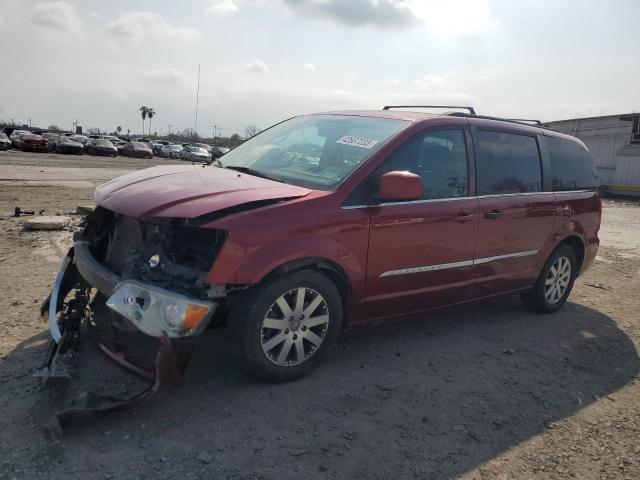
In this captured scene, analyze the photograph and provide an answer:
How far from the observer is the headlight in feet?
9.79

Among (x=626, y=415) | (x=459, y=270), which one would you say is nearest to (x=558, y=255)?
(x=459, y=270)

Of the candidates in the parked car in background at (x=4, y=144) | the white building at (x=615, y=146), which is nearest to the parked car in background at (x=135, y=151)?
the parked car in background at (x=4, y=144)

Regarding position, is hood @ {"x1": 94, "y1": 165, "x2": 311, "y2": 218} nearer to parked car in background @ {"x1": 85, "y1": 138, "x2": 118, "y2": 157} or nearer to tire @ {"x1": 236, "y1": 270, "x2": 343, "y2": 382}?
tire @ {"x1": 236, "y1": 270, "x2": 343, "y2": 382}

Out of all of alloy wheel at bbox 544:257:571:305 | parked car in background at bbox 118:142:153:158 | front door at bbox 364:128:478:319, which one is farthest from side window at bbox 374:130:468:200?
parked car in background at bbox 118:142:153:158

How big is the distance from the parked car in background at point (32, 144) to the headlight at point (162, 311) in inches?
1379

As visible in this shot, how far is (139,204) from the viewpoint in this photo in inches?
129

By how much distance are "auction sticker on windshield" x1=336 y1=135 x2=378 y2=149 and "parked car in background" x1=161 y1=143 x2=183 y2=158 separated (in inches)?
1674

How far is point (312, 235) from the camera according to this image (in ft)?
11.2

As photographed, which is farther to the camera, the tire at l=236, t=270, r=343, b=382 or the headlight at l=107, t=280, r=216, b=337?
the tire at l=236, t=270, r=343, b=382

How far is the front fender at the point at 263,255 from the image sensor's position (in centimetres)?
308

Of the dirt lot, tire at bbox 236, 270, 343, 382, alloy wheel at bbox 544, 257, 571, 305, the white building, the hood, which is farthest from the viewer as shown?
the white building

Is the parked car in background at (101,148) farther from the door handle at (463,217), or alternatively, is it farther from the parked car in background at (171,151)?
the door handle at (463,217)

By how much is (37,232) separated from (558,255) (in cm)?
672

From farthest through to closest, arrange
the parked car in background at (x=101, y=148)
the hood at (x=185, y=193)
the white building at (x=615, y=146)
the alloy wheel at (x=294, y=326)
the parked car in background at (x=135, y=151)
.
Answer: the parked car in background at (x=135, y=151)
the parked car in background at (x=101, y=148)
the white building at (x=615, y=146)
the alloy wheel at (x=294, y=326)
the hood at (x=185, y=193)
